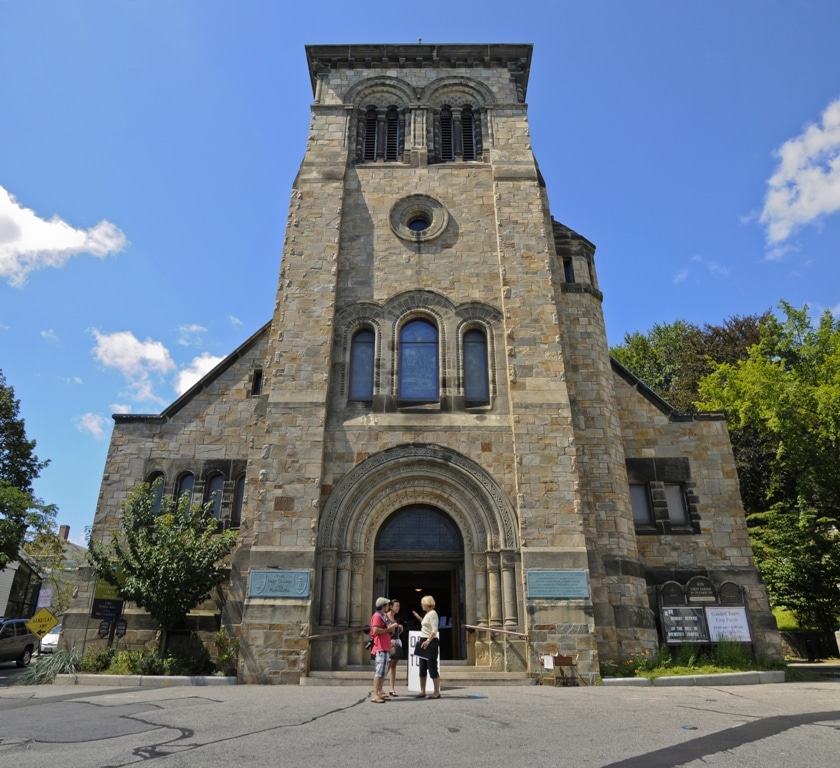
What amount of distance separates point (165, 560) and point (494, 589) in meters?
7.32

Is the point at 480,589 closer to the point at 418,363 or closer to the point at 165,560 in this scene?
the point at 418,363

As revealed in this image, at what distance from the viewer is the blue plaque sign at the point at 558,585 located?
13.3 meters

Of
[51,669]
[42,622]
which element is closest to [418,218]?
[51,669]

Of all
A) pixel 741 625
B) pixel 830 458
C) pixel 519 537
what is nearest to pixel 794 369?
pixel 830 458

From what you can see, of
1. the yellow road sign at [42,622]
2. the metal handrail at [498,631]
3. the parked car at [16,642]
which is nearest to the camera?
the metal handrail at [498,631]

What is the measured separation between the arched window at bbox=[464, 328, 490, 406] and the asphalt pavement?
7600mm

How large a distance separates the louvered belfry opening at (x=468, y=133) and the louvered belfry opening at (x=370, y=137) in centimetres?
298

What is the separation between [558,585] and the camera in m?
13.4

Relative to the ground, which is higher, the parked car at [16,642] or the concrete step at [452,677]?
the parked car at [16,642]

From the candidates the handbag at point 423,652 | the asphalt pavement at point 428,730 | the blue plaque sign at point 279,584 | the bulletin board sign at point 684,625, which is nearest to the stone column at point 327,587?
the blue plaque sign at point 279,584

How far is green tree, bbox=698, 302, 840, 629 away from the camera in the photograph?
72.5 feet

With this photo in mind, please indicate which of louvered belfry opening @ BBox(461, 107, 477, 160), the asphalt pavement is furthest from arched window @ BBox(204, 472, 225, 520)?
louvered belfry opening @ BBox(461, 107, 477, 160)

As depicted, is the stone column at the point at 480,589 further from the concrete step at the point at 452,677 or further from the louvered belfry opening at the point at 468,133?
the louvered belfry opening at the point at 468,133

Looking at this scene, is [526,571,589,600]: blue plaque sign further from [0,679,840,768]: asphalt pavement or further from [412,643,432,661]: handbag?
[412,643,432,661]: handbag
